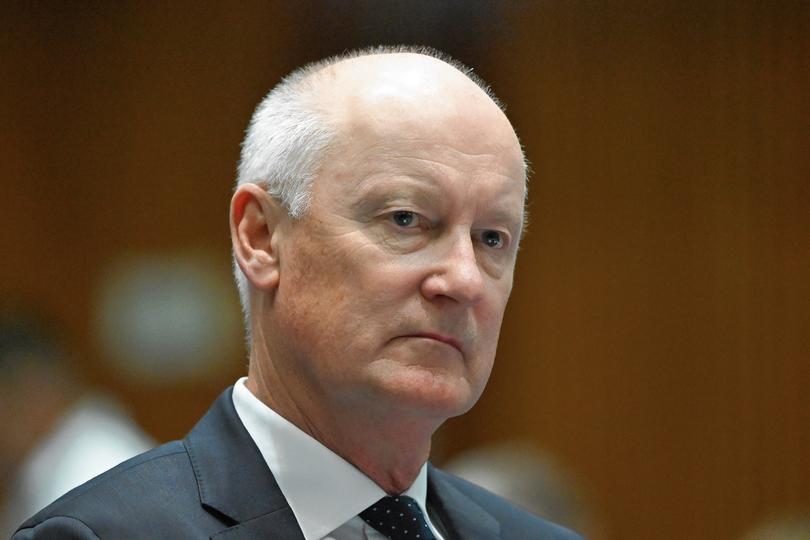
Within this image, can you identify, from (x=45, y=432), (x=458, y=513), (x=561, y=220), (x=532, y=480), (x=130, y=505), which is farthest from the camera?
(x=561, y=220)

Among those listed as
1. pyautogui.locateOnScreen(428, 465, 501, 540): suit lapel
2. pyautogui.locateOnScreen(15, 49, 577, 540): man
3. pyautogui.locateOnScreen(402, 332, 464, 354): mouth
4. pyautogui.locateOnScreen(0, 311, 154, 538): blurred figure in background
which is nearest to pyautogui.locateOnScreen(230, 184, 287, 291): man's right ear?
pyautogui.locateOnScreen(15, 49, 577, 540): man

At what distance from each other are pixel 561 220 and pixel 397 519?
9.57 feet

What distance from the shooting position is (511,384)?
475 centimetres

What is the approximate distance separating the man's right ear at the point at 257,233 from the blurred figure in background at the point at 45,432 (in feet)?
6.13

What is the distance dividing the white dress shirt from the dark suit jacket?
3cm

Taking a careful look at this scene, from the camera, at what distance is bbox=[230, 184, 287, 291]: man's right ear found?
200cm

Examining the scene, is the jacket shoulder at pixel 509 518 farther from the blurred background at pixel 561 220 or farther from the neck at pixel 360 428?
the blurred background at pixel 561 220

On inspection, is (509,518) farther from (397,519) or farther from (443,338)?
(443,338)

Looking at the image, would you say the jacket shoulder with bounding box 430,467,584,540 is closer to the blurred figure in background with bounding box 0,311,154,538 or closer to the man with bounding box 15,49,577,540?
the man with bounding box 15,49,577,540

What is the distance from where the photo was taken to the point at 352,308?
6.21 feet

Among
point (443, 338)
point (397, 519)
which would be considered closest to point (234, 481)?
point (397, 519)

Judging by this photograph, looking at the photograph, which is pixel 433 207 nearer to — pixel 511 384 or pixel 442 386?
pixel 442 386

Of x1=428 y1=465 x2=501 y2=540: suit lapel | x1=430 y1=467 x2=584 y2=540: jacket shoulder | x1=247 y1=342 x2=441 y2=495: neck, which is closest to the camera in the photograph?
x1=247 y1=342 x2=441 y2=495: neck

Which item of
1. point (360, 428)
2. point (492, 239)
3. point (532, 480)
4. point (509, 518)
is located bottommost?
point (532, 480)
